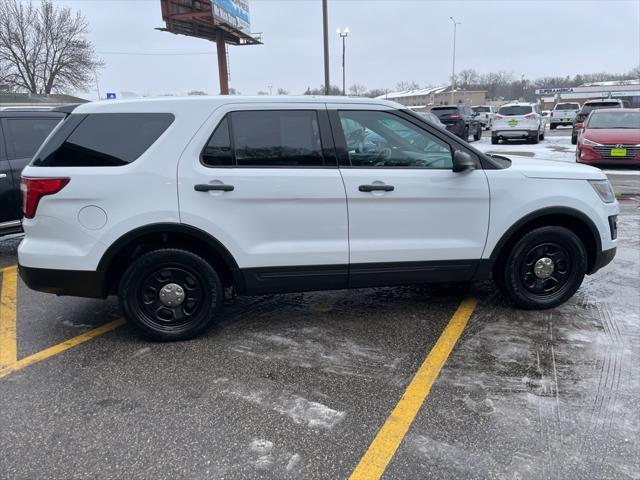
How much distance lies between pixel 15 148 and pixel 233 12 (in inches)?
1335

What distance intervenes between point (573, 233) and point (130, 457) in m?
3.69

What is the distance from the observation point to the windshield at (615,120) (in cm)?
1326

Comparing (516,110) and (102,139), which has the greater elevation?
(516,110)

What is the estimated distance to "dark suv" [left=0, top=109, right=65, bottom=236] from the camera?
6027 millimetres

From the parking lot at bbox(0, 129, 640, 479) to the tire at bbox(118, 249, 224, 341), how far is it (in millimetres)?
152

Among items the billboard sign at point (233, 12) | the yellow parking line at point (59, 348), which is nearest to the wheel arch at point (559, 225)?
the yellow parking line at point (59, 348)

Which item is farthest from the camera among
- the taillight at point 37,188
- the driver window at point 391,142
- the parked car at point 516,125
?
the parked car at point 516,125

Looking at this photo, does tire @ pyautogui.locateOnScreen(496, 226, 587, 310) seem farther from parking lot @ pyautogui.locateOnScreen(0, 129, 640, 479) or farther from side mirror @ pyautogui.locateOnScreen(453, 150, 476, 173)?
side mirror @ pyautogui.locateOnScreen(453, 150, 476, 173)

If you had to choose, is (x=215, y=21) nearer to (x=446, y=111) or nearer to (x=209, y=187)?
(x=446, y=111)

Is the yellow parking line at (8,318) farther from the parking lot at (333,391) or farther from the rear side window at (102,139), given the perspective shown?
the rear side window at (102,139)

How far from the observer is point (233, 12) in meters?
36.4

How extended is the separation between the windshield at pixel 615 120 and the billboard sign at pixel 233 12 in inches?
1040

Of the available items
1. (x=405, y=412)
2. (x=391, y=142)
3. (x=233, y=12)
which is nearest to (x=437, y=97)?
(x=233, y=12)

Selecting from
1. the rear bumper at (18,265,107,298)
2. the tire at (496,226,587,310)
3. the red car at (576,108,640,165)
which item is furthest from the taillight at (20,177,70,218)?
the red car at (576,108,640,165)
